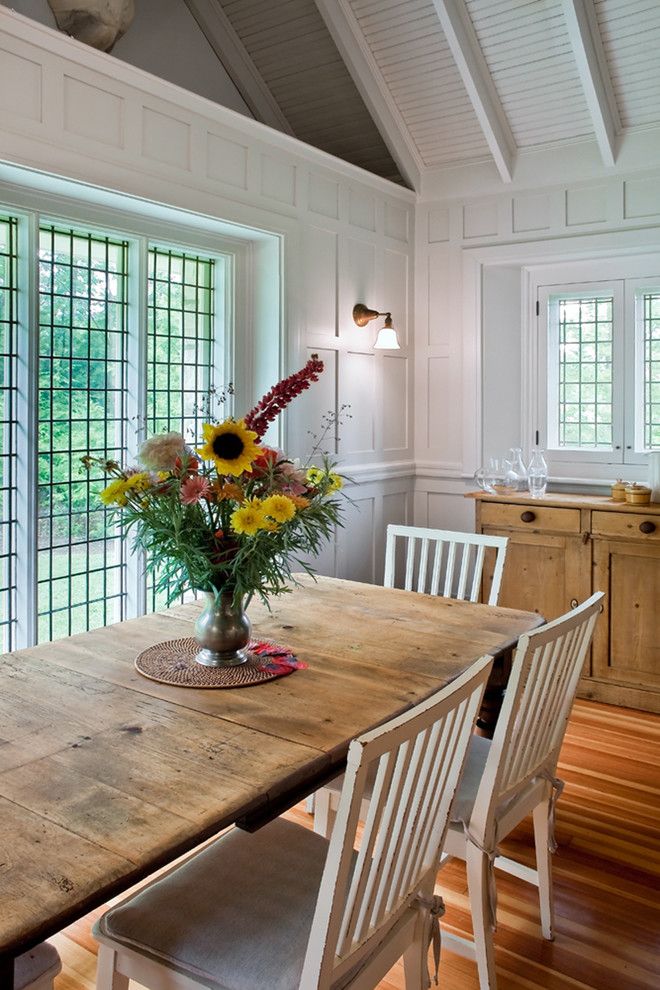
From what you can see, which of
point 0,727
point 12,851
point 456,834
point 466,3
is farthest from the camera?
point 466,3

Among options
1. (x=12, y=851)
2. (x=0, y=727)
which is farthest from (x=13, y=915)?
(x=0, y=727)

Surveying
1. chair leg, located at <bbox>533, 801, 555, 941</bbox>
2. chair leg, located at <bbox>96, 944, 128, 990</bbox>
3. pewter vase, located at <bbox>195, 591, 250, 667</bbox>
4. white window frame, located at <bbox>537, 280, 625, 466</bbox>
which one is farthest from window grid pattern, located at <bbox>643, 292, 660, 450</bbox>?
chair leg, located at <bbox>96, 944, 128, 990</bbox>

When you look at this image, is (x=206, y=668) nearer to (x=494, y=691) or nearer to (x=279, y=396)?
(x=279, y=396)

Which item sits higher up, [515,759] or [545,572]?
[545,572]

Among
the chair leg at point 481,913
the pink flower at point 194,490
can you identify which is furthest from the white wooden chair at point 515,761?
the pink flower at point 194,490

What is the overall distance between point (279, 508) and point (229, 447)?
17 cm

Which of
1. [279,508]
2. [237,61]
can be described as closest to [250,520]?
[279,508]

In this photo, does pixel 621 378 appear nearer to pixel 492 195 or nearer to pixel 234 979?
pixel 492 195

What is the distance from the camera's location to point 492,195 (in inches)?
179

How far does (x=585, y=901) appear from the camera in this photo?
2.30 m

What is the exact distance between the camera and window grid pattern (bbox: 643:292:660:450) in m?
4.19

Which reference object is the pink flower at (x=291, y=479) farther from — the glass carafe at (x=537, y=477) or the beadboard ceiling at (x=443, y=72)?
the beadboard ceiling at (x=443, y=72)

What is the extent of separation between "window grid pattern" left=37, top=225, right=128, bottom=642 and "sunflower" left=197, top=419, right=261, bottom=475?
1682 millimetres

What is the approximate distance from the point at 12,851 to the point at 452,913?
1526 mm
